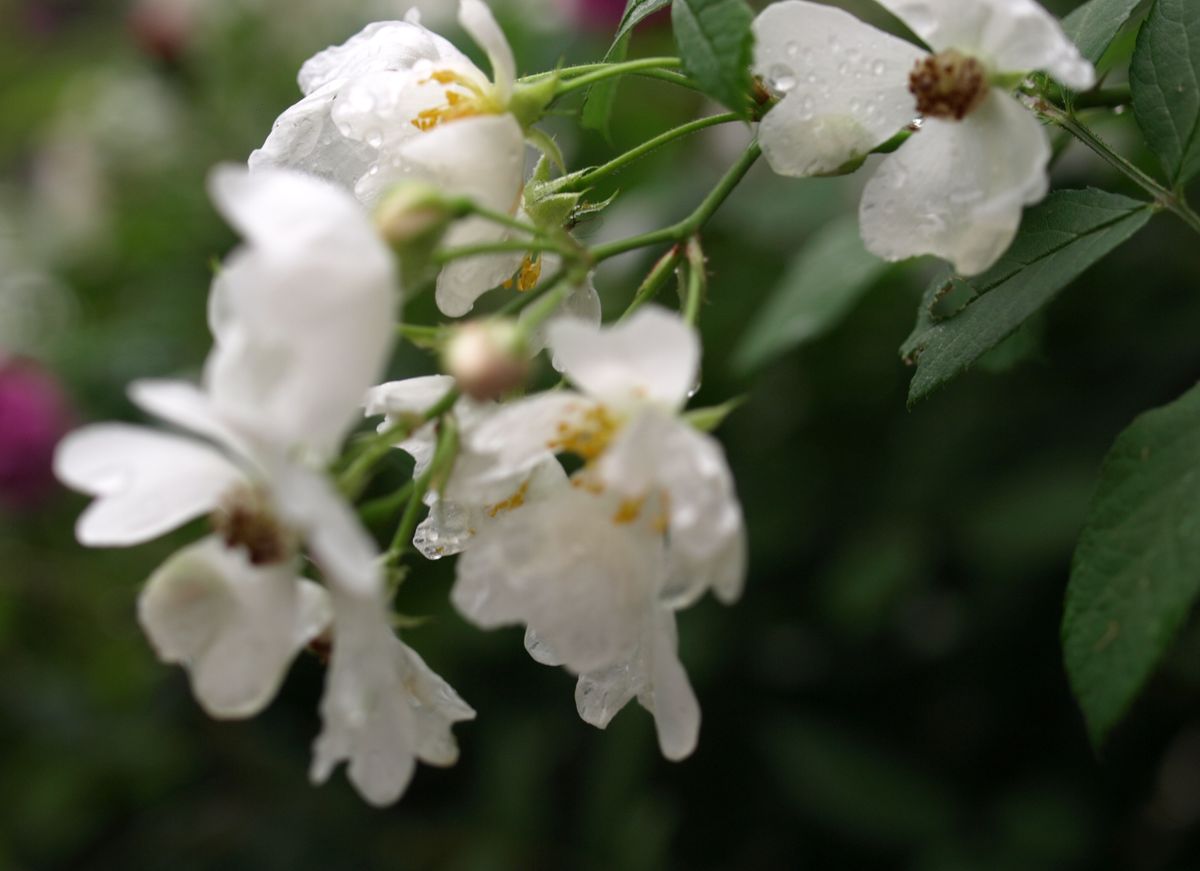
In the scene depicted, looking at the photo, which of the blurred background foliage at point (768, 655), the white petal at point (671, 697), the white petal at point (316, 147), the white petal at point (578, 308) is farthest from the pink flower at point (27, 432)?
the white petal at point (671, 697)

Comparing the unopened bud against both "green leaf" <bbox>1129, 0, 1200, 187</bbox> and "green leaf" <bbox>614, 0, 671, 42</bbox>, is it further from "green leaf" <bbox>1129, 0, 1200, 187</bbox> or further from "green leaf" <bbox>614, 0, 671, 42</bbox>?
"green leaf" <bbox>1129, 0, 1200, 187</bbox>

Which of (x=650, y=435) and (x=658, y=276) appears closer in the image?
(x=650, y=435)

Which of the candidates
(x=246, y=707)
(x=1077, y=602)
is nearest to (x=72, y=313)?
(x=246, y=707)

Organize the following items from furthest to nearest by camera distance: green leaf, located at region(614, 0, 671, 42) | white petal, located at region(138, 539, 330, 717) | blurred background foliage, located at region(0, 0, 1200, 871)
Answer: blurred background foliage, located at region(0, 0, 1200, 871) → green leaf, located at region(614, 0, 671, 42) → white petal, located at region(138, 539, 330, 717)

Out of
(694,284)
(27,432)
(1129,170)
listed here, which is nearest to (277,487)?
(694,284)

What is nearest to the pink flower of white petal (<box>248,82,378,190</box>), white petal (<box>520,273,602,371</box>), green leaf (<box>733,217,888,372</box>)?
green leaf (<box>733,217,888,372</box>)

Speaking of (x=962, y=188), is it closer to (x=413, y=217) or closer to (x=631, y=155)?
(x=631, y=155)

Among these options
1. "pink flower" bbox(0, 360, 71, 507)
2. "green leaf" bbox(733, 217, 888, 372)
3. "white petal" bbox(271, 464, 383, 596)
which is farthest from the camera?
"pink flower" bbox(0, 360, 71, 507)
